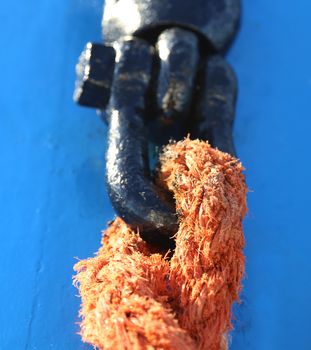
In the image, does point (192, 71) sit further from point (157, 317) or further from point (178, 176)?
point (157, 317)

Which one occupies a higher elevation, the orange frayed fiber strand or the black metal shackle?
the black metal shackle

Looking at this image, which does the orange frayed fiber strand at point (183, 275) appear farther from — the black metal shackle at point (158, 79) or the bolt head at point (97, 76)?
the bolt head at point (97, 76)

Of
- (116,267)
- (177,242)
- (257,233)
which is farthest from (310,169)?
(116,267)

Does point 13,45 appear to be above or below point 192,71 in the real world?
above

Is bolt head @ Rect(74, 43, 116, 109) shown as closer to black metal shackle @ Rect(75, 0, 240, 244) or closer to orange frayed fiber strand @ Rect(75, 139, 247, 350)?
black metal shackle @ Rect(75, 0, 240, 244)

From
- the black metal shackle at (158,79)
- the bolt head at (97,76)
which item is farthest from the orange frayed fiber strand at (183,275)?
the bolt head at (97,76)

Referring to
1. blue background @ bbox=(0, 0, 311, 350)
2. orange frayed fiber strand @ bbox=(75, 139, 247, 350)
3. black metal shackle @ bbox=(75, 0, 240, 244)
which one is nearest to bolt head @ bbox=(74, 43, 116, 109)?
black metal shackle @ bbox=(75, 0, 240, 244)
